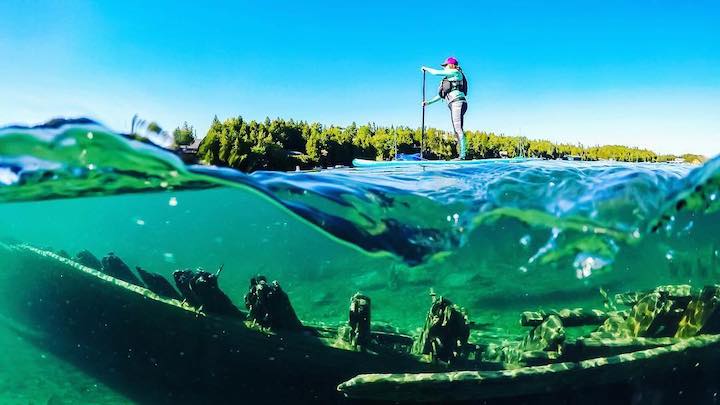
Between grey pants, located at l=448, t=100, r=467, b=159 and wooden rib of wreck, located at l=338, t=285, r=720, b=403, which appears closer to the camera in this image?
wooden rib of wreck, located at l=338, t=285, r=720, b=403

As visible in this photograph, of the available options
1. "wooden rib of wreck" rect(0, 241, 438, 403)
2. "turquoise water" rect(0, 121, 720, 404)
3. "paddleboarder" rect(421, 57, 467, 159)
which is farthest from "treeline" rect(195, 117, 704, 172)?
"paddleboarder" rect(421, 57, 467, 159)

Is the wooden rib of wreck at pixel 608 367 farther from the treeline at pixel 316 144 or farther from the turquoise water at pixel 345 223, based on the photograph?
the treeline at pixel 316 144

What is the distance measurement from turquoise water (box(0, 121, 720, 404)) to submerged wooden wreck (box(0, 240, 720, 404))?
0.68 meters

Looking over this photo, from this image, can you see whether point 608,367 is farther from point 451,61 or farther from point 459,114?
point 451,61

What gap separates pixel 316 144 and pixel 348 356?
20949mm

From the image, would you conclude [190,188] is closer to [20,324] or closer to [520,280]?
[20,324]

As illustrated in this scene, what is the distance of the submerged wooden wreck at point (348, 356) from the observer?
267 inches

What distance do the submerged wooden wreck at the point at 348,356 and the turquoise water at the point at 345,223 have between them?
68cm

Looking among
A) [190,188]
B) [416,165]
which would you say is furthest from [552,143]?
[190,188]

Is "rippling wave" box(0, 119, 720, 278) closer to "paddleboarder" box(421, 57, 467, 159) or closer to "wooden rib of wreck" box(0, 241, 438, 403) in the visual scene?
"wooden rib of wreck" box(0, 241, 438, 403)

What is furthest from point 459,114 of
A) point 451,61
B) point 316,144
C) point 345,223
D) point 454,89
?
point 316,144

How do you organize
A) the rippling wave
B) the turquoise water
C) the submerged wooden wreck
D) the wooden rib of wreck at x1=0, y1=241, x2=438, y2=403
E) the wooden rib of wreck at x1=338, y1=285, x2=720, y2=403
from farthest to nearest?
the turquoise water < the rippling wave < the wooden rib of wreck at x1=0, y1=241, x2=438, y2=403 < the submerged wooden wreck < the wooden rib of wreck at x1=338, y1=285, x2=720, y2=403

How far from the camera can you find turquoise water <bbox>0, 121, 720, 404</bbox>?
7.59 meters

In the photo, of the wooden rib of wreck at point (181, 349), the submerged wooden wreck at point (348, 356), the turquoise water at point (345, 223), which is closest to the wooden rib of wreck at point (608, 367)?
the submerged wooden wreck at point (348, 356)
